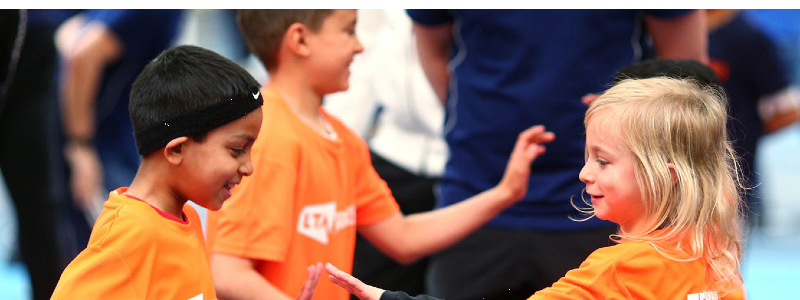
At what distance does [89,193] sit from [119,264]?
→ 3454 mm

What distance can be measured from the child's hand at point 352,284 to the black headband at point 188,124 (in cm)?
39

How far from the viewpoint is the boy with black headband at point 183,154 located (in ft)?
6.37

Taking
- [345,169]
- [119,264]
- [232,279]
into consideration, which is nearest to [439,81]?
[345,169]

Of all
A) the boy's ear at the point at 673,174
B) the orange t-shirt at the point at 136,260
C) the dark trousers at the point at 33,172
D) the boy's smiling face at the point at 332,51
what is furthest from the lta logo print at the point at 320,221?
the dark trousers at the point at 33,172

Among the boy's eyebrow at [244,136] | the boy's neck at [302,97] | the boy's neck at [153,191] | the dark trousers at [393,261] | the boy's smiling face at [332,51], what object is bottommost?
the dark trousers at [393,261]

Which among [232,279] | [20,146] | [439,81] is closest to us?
[232,279]

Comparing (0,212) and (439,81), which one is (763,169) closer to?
(439,81)

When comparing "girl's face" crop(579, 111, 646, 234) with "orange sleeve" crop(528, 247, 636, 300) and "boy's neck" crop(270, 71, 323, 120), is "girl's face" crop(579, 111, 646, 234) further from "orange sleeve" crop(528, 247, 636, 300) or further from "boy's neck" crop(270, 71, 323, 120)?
"boy's neck" crop(270, 71, 323, 120)

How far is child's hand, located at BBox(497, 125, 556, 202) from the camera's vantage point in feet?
8.86

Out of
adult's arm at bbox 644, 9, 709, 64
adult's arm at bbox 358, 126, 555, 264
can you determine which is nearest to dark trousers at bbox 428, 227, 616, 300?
adult's arm at bbox 358, 126, 555, 264

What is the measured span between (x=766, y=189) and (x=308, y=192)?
156 inches

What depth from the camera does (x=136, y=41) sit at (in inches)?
193

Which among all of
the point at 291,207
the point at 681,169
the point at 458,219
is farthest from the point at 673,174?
the point at 291,207

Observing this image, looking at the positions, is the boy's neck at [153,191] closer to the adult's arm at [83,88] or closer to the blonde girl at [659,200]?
the blonde girl at [659,200]
